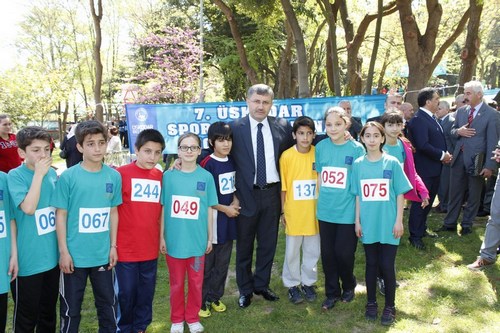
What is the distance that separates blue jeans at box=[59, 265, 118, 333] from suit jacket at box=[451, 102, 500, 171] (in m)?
4.80

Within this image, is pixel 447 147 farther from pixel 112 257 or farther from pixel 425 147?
pixel 112 257

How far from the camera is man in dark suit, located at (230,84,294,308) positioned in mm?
3892

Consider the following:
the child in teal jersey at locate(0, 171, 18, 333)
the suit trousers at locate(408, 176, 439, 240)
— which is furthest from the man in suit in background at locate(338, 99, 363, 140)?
the child in teal jersey at locate(0, 171, 18, 333)

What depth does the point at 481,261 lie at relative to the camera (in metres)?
4.71

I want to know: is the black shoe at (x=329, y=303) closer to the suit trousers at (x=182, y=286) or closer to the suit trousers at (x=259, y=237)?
the suit trousers at (x=259, y=237)

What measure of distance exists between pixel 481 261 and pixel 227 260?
2.92m

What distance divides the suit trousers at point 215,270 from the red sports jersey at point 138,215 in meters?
0.68

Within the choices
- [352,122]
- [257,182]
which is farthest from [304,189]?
[352,122]

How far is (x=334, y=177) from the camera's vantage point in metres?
3.78

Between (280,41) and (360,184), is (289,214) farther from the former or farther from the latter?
(280,41)

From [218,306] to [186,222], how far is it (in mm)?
1069

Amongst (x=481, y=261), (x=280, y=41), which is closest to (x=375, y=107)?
(x=481, y=261)

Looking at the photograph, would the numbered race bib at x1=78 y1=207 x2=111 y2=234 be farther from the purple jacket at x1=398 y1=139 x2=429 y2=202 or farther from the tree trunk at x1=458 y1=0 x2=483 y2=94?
the tree trunk at x1=458 y1=0 x2=483 y2=94

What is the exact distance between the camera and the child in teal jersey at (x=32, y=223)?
2.80 m
